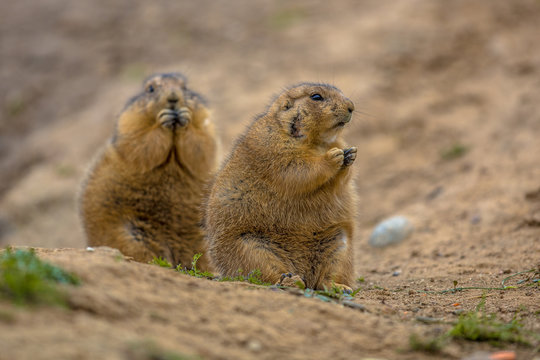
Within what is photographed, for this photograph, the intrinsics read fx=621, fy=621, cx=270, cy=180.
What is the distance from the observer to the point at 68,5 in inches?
720

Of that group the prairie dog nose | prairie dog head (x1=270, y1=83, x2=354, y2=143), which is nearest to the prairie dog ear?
prairie dog head (x1=270, y1=83, x2=354, y2=143)

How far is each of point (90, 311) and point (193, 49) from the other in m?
12.4

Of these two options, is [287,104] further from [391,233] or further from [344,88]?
[344,88]

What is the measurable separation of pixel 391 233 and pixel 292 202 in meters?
3.38

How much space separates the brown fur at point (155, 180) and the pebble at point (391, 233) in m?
2.60

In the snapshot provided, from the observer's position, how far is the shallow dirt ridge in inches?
147

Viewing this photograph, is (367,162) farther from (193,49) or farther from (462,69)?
(193,49)

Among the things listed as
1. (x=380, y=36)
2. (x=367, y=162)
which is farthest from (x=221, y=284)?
(x=380, y=36)

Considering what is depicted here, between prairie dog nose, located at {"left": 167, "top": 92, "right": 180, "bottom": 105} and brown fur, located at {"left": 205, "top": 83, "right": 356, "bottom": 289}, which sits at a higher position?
prairie dog nose, located at {"left": 167, "top": 92, "right": 180, "bottom": 105}

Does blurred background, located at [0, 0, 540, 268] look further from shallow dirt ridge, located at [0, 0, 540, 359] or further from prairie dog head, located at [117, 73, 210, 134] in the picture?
prairie dog head, located at [117, 73, 210, 134]

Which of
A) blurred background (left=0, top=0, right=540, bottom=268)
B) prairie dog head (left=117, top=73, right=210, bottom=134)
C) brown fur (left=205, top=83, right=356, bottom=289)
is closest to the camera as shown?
brown fur (left=205, top=83, right=356, bottom=289)

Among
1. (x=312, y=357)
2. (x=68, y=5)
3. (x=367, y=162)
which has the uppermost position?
(x=68, y=5)

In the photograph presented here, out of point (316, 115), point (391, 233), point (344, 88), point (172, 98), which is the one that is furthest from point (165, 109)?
point (344, 88)

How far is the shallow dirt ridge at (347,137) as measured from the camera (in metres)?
3.73
